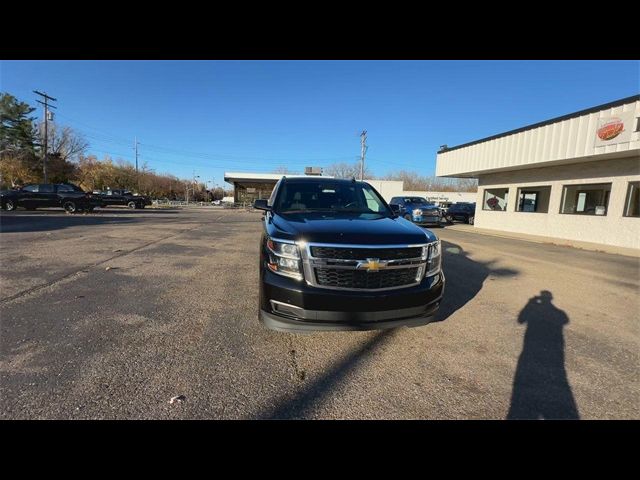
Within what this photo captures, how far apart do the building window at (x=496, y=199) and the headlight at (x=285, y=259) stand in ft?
65.3

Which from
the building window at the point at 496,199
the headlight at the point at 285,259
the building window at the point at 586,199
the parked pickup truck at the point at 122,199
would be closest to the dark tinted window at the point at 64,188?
the parked pickup truck at the point at 122,199

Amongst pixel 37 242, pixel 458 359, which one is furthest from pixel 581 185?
pixel 37 242


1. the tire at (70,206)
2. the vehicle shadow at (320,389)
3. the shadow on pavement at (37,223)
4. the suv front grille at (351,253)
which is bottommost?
the shadow on pavement at (37,223)

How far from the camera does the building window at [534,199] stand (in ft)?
51.7

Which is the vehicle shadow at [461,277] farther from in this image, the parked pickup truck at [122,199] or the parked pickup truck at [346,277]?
the parked pickup truck at [122,199]

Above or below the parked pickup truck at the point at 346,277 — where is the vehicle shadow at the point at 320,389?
below

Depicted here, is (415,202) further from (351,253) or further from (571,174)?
(351,253)

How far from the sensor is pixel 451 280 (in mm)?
5941

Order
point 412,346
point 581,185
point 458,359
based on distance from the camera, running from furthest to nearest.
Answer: point 581,185 < point 412,346 < point 458,359

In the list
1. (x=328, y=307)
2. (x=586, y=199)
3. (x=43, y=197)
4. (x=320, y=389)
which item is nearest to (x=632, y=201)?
(x=586, y=199)

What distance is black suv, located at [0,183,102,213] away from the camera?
20.4m

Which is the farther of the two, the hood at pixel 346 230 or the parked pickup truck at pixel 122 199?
the parked pickup truck at pixel 122 199
